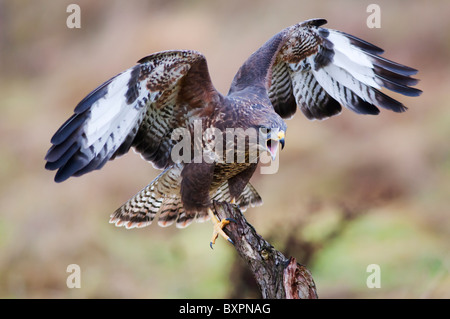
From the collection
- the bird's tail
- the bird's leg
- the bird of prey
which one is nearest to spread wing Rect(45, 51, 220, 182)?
the bird of prey

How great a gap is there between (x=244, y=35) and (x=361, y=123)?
8.59 ft

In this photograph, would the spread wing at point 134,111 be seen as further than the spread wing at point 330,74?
No

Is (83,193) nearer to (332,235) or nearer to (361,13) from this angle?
(332,235)

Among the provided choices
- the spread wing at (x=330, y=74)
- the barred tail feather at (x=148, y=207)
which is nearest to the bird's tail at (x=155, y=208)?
the barred tail feather at (x=148, y=207)

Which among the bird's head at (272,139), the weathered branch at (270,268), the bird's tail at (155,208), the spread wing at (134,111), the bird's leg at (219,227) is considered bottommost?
the weathered branch at (270,268)

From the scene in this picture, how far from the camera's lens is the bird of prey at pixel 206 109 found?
145 inches

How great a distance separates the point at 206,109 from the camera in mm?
4156

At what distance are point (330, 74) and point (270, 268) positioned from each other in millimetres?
2069

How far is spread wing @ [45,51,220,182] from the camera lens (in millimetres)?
3596

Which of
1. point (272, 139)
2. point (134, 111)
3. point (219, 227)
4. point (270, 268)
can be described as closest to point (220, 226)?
point (219, 227)

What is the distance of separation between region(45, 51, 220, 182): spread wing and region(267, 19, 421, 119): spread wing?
0.87 metres

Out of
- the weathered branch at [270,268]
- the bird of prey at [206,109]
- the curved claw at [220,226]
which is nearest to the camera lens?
the weathered branch at [270,268]

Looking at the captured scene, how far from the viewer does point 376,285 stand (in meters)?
7.14

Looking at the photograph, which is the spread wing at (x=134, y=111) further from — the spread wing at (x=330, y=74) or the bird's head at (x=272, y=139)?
the spread wing at (x=330, y=74)
